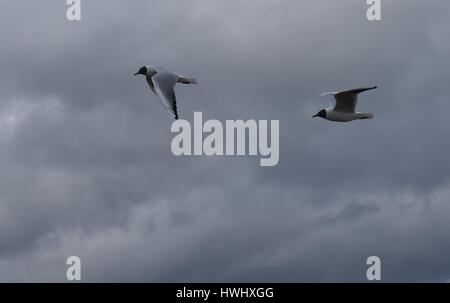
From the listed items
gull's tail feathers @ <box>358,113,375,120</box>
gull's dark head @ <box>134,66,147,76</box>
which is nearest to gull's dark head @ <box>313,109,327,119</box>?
gull's tail feathers @ <box>358,113,375,120</box>

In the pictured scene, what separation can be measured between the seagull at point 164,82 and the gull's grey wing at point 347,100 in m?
5.14

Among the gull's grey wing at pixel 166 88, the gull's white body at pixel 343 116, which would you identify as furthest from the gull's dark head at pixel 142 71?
the gull's white body at pixel 343 116

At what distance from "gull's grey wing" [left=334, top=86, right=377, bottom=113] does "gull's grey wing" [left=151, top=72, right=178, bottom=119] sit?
19.6 feet

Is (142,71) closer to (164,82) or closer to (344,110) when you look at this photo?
(164,82)

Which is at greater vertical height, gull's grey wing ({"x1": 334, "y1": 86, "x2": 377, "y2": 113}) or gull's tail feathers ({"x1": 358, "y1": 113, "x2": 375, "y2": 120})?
gull's grey wing ({"x1": 334, "y1": 86, "x2": 377, "y2": 113})

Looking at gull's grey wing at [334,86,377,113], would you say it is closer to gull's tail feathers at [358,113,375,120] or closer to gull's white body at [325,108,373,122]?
gull's white body at [325,108,373,122]

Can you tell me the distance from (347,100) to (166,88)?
6.73 metres

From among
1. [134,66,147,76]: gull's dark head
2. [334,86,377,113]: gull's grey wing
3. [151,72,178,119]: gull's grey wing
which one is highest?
[134,66,147,76]: gull's dark head

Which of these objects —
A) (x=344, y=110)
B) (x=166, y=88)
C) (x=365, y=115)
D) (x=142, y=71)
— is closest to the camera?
(x=166, y=88)

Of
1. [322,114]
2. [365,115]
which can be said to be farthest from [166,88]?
[365,115]

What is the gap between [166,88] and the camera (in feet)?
81.6

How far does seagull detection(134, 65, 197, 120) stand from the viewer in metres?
23.8
